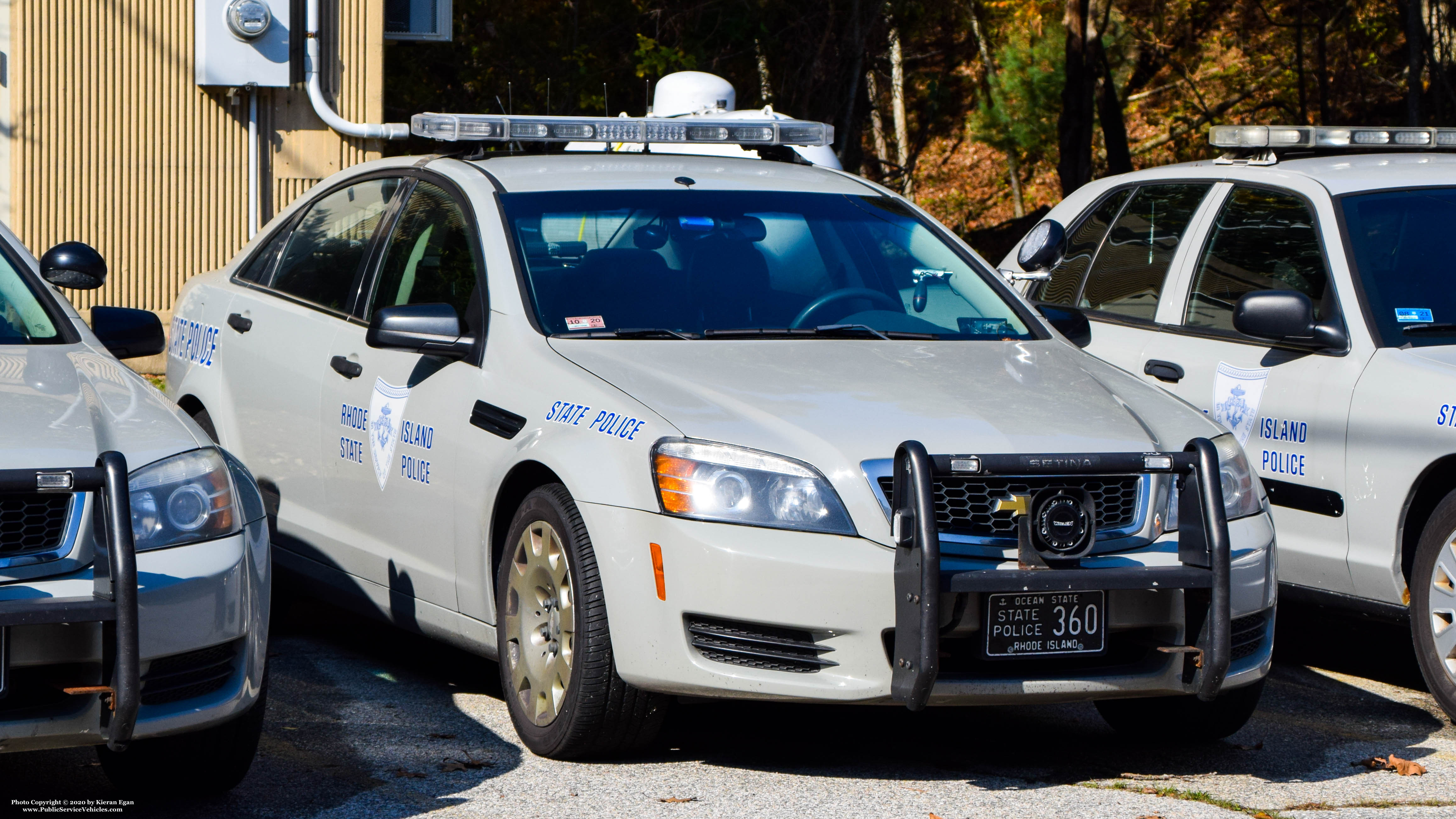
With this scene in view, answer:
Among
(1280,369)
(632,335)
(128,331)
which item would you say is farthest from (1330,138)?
(128,331)

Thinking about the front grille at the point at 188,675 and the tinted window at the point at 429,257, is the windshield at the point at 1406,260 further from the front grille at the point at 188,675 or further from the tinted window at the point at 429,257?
the front grille at the point at 188,675

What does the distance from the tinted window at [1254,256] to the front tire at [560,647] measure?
2.72 meters

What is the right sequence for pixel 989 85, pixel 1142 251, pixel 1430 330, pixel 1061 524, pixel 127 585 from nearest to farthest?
pixel 127 585, pixel 1061 524, pixel 1430 330, pixel 1142 251, pixel 989 85

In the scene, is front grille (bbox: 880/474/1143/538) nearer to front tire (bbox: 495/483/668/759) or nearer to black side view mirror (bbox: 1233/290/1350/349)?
front tire (bbox: 495/483/668/759)

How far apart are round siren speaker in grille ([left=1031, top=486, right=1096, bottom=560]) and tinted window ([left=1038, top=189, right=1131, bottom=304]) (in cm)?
285

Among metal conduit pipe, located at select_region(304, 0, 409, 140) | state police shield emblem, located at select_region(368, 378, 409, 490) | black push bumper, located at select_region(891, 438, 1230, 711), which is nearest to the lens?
black push bumper, located at select_region(891, 438, 1230, 711)

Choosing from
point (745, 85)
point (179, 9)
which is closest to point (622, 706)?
point (179, 9)

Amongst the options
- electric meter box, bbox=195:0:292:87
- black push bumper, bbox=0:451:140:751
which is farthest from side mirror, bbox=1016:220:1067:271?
electric meter box, bbox=195:0:292:87

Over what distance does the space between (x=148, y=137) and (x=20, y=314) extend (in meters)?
7.48

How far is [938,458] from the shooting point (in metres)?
4.18

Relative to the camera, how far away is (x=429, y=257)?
563cm

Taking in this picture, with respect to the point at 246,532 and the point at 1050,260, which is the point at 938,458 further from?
the point at 1050,260

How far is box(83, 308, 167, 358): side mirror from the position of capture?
5.27 m

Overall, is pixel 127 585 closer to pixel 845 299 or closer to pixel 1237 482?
pixel 845 299
